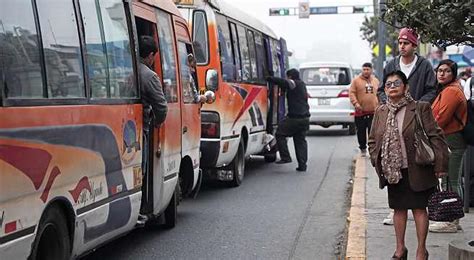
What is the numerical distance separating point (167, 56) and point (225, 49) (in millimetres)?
3110

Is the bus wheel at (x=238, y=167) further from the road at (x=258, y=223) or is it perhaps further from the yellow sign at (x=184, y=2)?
the yellow sign at (x=184, y=2)

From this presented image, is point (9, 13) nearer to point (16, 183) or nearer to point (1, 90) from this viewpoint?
point (1, 90)

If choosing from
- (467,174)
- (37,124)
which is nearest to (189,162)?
(467,174)

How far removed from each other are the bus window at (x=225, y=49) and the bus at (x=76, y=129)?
2885 millimetres

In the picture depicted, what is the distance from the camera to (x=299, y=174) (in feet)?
44.1

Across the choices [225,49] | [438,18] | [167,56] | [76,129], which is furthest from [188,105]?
[438,18]

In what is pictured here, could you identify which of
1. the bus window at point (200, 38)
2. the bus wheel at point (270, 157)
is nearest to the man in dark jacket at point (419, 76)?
the bus window at point (200, 38)

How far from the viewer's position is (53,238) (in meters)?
5.13

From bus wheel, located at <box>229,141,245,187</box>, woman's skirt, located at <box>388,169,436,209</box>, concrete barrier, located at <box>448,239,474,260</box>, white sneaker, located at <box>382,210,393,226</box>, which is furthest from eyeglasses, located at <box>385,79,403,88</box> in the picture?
bus wheel, located at <box>229,141,245,187</box>

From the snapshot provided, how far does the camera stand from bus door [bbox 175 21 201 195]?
847cm

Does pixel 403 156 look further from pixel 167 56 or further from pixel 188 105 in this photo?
pixel 188 105

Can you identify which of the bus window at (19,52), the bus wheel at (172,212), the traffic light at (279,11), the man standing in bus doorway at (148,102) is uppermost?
the traffic light at (279,11)

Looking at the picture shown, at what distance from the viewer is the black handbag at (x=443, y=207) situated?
6082 millimetres

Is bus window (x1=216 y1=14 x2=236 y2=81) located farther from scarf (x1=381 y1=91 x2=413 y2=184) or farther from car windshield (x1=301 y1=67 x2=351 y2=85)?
car windshield (x1=301 y1=67 x2=351 y2=85)
